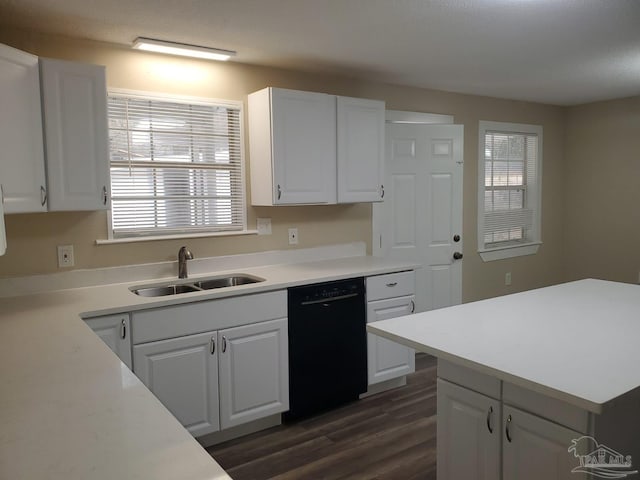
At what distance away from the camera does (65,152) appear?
2.65 meters

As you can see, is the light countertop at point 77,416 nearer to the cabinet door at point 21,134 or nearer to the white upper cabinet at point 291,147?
the cabinet door at point 21,134

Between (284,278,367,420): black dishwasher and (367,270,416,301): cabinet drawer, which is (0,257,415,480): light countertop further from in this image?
(367,270,416,301): cabinet drawer

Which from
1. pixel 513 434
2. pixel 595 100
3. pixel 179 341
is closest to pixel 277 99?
pixel 179 341

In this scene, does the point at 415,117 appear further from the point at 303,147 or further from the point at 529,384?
the point at 529,384

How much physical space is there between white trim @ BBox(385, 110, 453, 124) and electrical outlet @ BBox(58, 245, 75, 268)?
2639mm

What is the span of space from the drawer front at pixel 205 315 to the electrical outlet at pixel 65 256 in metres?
0.69

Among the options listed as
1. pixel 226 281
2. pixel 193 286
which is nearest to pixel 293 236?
pixel 226 281

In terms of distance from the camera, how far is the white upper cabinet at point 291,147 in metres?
3.38

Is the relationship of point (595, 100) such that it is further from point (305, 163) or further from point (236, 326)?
point (236, 326)

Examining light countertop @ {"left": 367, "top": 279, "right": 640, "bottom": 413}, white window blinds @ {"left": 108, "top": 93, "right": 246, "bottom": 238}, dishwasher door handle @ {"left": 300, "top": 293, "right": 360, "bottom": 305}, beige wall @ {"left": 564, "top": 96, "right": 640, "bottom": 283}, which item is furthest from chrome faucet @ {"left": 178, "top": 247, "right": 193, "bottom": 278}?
beige wall @ {"left": 564, "top": 96, "right": 640, "bottom": 283}

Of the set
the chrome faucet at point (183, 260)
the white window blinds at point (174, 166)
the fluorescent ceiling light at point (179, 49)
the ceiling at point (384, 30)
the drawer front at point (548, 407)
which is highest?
the ceiling at point (384, 30)

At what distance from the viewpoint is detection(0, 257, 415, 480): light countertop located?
1.04 m

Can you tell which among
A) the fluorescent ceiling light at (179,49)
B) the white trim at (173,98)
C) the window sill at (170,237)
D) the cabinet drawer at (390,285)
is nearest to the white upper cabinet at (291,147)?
the white trim at (173,98)

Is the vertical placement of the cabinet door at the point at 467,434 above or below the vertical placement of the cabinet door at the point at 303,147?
below
